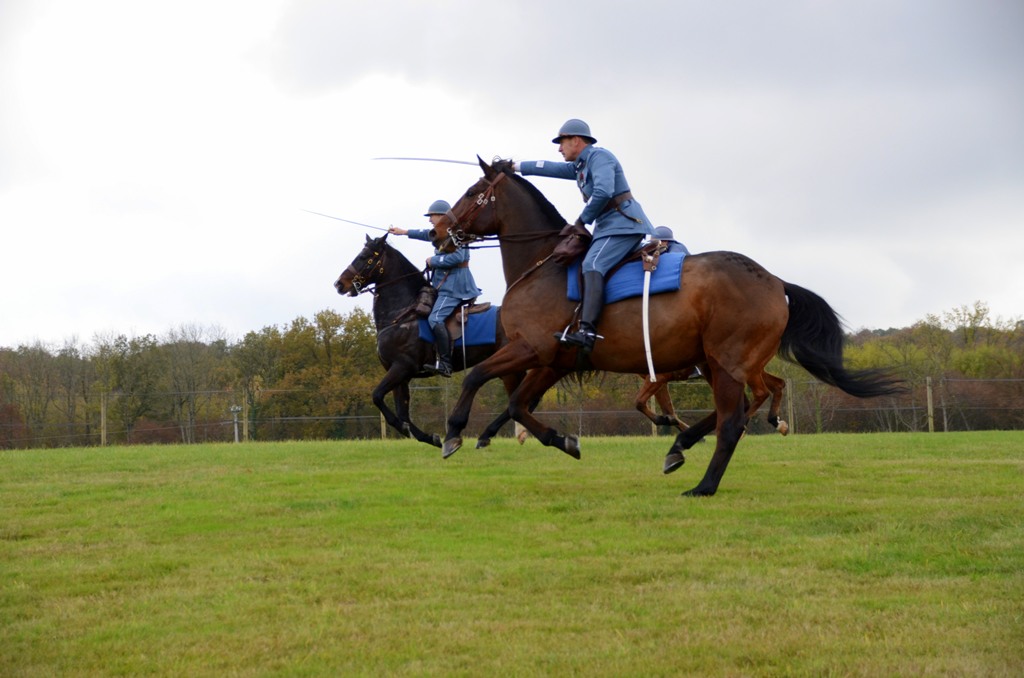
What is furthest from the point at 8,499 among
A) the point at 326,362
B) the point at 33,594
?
the point at 326,362

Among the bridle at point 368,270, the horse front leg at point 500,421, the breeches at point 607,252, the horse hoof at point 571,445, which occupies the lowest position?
the horse hoof at point 571,445

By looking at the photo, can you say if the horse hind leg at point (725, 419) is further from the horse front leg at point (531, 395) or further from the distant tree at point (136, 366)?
the distant tree at point (136, 366)

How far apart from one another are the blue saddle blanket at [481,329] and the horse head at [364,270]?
2.04m

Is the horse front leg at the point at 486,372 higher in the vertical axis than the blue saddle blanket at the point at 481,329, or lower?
lower

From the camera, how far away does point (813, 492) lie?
1038 cm

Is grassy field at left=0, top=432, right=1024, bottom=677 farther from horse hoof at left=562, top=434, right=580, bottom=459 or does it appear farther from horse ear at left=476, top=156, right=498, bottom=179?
horse ear at left=476, top=156, right=498, bottom=179

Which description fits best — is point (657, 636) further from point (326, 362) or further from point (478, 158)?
point (326, 362)

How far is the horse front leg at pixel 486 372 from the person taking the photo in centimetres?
1055

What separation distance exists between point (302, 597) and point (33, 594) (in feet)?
5.80

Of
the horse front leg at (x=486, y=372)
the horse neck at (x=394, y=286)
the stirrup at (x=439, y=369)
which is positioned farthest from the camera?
the horse neck at (x=394, y=286)

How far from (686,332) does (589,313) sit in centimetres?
99

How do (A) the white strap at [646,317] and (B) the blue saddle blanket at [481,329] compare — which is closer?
(A) the white strap at [646,317]

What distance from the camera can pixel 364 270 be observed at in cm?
1778

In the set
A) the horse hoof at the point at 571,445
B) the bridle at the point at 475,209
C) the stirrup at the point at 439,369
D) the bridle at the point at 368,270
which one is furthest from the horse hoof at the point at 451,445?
the bridle at the point at 368,270
